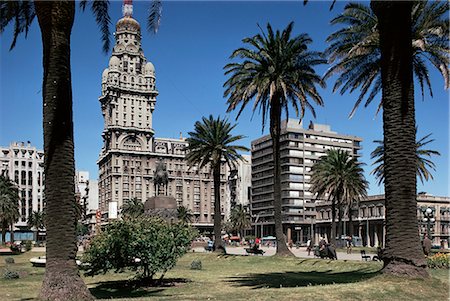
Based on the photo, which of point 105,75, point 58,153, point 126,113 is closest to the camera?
point 58,153

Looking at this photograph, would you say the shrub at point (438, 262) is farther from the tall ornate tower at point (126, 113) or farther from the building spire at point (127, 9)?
the building spire at point (127, 9)

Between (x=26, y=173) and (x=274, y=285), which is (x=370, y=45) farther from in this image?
(x=26, y=173)

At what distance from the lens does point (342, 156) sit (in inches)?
2276

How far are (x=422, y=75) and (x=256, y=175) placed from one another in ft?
414

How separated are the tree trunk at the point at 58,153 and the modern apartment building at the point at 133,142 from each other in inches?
5346

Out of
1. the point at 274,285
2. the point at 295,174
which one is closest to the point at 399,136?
the point at 274,285

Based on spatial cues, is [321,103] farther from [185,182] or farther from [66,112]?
[185,182]

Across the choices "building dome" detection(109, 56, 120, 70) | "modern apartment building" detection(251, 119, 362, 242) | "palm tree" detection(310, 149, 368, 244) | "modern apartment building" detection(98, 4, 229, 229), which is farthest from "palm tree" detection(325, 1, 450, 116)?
"building dome" detection(109, 56, 120, 70)

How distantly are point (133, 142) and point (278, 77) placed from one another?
126685 millimetres

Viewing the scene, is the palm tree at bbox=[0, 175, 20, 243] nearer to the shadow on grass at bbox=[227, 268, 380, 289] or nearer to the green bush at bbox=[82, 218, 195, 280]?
the green bush at bbox=[82, 218, 195, 280]

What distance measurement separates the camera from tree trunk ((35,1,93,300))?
13094mm

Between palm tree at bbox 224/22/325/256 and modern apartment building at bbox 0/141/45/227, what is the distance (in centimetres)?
13501

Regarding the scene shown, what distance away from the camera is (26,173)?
159000 millimetres

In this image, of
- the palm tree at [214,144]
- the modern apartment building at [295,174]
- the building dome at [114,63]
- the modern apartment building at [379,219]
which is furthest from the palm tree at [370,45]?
the building dome at [114,63]
